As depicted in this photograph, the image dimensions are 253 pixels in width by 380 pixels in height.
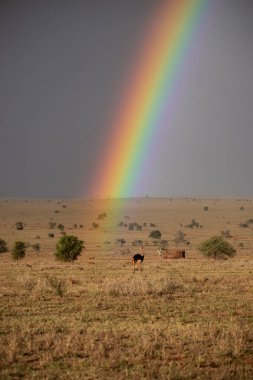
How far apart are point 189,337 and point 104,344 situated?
222 cm

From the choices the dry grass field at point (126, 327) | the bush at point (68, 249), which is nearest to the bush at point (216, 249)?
the bush at point (68, 249)

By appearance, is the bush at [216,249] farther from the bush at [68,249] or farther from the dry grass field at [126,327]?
the dry grass field at [126,327]

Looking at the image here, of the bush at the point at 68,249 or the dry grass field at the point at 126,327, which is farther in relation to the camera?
the bush at the point at 68,249

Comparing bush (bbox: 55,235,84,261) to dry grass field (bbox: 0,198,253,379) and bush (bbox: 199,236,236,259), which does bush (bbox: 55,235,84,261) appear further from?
dry grass field (bbox: 0,198,253,379)

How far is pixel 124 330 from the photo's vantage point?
14.7m

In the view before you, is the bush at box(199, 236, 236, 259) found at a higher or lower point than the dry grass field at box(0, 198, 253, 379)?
higher

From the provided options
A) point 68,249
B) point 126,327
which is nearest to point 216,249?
point 68,249

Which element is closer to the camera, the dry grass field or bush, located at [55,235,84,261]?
the dry grass field

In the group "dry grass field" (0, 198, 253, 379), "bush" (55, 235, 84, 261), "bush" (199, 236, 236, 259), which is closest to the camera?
"dry grass field" (0, 198, 253, 379)

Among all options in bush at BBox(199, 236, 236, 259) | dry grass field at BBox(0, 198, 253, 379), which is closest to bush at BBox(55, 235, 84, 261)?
bush at BBox(199, 236, 236, 259)

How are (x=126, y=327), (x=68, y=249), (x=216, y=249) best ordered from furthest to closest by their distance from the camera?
(x=216, y=249) → (x=68, y=249) → (x=126, y=327)

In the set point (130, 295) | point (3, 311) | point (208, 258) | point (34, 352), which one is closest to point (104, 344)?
point (34, 352)

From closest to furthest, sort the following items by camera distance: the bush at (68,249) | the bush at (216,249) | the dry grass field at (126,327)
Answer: the dry grass field at (126,327) → the bush at (68,249) → the bush at (216,249)

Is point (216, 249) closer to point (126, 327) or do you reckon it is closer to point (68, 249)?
point (68, 249)
